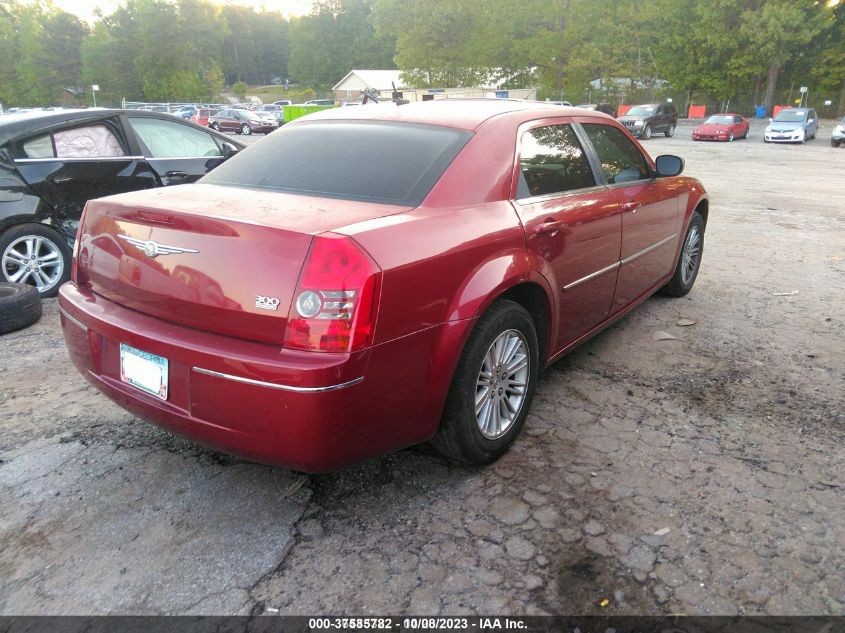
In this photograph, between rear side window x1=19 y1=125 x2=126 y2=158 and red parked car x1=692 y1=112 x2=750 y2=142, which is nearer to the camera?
rear side window x1=19 y1=125 x2=126 y2=158

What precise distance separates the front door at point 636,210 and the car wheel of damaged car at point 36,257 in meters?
4.36

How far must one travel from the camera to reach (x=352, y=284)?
2164 millimetres

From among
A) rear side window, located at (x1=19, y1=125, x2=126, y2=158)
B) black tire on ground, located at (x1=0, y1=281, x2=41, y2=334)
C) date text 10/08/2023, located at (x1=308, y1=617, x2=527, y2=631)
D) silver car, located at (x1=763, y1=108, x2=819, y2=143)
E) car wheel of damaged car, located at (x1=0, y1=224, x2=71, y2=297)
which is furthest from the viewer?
silver car, located at (x1=763, y1=108, x2=819, y2=143)

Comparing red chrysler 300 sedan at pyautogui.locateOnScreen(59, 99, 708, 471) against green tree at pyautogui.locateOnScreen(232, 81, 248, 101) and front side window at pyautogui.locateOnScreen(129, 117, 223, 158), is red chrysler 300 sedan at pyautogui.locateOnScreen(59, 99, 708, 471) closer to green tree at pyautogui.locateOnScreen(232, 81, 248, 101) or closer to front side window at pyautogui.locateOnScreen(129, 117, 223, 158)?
front side window at pyautogui.locateOnScreen(129, 117, 223, 158)

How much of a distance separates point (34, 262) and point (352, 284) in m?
4.30

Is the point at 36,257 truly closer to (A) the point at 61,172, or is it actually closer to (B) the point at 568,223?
(A) the point at 61,172

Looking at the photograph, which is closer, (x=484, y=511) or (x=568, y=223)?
(x=484, y=511)

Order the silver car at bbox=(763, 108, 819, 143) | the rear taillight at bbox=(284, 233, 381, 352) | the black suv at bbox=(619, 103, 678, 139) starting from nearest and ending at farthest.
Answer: the rear taillight at bbox=(284, 233, 381, 352) → the silver car at bbox=(763, 108, 819, 143) → the black suv at bbox=(619, 103, 678, 139)

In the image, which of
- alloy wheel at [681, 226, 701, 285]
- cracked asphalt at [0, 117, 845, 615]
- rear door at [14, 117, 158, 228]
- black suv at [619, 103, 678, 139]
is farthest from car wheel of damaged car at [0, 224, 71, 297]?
black suv at [619, 103, 678, 139]

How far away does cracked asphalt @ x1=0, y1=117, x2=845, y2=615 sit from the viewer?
2188mm

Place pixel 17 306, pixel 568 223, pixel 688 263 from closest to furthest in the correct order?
1. pixel 568 223
2. pixel 17 306
3. pixel 688 263

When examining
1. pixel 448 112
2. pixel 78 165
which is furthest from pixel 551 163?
pixel 78 165

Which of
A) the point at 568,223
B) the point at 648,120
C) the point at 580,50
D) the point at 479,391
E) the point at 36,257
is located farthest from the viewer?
the point at 580,50

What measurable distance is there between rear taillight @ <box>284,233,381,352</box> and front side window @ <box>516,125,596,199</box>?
1.22m
